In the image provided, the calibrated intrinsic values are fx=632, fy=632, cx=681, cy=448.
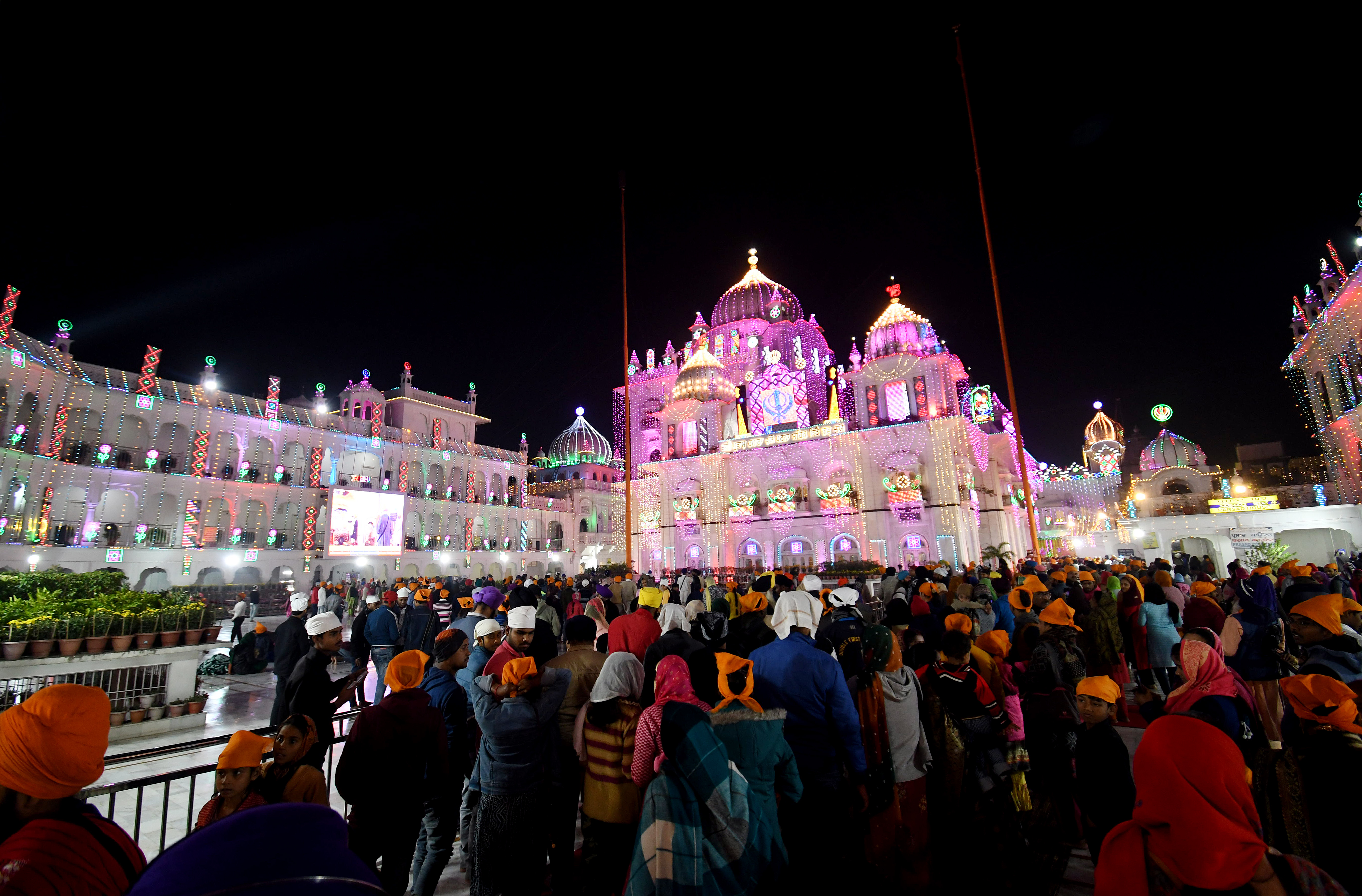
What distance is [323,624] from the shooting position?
4688mm

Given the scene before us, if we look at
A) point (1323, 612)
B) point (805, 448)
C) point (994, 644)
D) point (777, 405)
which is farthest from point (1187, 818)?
point (777, 405)

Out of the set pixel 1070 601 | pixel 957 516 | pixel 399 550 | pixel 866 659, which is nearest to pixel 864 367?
pixel 957 516

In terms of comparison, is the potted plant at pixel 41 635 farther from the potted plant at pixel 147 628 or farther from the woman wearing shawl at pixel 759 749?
the woman wearing shawl at pixel 759 749

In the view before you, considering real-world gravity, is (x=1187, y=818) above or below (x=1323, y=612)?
below

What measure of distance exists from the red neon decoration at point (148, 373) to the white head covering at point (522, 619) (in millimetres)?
33091

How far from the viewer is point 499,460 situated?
43500 mm

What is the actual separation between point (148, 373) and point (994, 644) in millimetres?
35830

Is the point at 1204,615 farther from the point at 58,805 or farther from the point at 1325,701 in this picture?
the point at 58,805

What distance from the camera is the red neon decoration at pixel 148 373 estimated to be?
2816 cm

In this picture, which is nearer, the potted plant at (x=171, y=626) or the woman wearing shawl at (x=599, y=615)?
the woman wearing shawl at (x=599, y=615)

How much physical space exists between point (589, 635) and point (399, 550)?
33.7m

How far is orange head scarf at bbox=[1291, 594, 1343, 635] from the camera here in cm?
401

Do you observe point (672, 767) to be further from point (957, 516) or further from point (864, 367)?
point (864, 367)

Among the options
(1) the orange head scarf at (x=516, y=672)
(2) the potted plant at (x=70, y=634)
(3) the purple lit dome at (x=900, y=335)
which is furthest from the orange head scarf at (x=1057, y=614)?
(3) the purple lit dome at (x=900, y=335)
